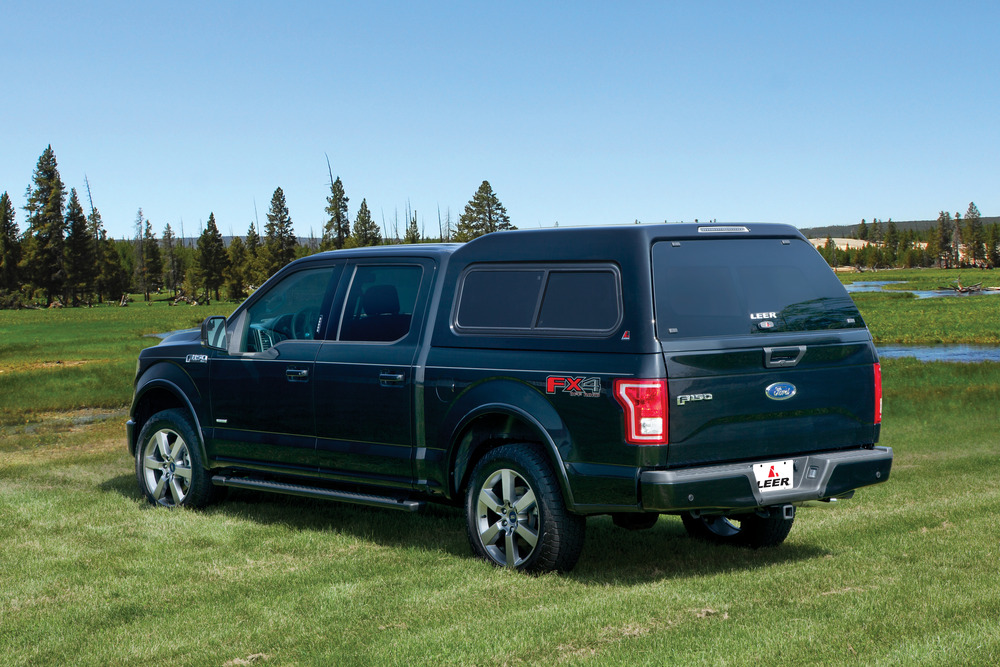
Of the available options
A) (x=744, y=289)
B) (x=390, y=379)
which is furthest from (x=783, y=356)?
(x=390, y=379)

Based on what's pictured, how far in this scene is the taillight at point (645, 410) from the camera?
6.05 meters

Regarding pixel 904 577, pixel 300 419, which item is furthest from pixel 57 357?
pixel 904 577

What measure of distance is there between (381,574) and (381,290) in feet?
7.14

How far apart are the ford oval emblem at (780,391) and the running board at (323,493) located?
2473mm

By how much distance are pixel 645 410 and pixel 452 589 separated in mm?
1548

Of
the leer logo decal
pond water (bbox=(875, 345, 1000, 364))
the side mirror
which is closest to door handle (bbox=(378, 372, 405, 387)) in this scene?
the leer logo decal

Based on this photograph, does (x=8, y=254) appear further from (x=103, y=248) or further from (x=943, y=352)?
(x=943, y=352)

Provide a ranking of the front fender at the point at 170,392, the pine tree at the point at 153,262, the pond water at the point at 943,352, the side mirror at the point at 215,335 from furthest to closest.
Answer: the pine tree at the point at 153,262
the pond water at the point at 943,352
the front fender at the point at 170,392
the side mirror at the point at 215,335

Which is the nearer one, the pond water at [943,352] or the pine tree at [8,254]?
the pond water at [943,352]

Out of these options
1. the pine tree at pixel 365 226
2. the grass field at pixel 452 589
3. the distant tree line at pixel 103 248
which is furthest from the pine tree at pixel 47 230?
the grass field at pixel 452 589

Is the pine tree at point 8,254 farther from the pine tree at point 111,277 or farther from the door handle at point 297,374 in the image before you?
the door handle at point 297,374

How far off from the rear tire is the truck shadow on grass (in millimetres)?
100

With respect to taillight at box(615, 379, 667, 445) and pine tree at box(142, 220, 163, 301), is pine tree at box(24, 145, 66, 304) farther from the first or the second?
taillight at box(615, 379, 667, 445)

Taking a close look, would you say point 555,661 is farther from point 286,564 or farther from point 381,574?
point 286,564
